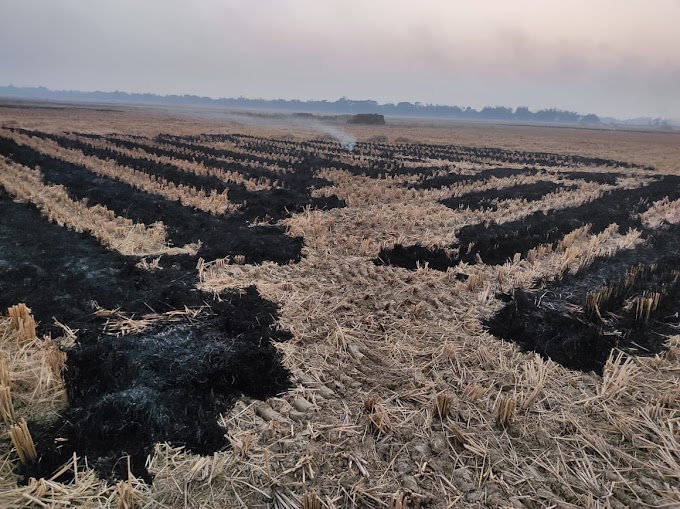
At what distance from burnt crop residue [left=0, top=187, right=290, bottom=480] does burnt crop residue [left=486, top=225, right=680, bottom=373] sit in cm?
357

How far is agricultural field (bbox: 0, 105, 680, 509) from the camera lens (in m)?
3.71

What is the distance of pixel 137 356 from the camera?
5.07 meters

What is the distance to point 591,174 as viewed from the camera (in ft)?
78.9

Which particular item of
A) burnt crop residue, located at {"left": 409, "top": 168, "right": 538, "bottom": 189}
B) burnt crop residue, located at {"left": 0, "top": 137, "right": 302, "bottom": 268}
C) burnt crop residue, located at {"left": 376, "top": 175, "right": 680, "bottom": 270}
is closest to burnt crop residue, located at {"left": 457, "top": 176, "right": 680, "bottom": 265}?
burnt crop residue, located at {"left": 376, "top": 175, "right": 680, "bottom": 270}

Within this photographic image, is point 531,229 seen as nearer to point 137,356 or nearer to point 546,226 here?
point 546,226

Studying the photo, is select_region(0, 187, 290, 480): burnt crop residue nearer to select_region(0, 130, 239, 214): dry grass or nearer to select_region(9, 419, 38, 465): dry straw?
select_region(9, 419, 38, 465): dry straw

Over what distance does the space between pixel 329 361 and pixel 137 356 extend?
226 cm

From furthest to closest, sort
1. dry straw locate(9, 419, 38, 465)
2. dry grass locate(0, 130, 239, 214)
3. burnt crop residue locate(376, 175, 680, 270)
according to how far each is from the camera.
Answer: dry grass locate(0, 130, 239, 214), burnt crop residue locate(376, 175, 680, 270), dry straw locate(9, 419, 38, 465)

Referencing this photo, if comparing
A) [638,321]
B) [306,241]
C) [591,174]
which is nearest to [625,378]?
[638,321]

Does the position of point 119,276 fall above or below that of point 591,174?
below

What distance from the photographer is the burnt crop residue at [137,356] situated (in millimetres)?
3961

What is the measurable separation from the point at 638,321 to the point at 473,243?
423 centimetres

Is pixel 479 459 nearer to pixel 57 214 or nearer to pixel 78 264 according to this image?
pixel 78 264

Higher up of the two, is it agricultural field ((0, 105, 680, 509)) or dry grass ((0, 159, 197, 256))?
dry grass ((0, 159, 197, 256))
